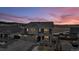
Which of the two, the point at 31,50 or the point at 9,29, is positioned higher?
the point at 9,29

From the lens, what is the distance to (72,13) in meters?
2.54

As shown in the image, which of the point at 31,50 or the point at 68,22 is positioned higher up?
the point at 68,22

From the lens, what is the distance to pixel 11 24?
2.55 meters
